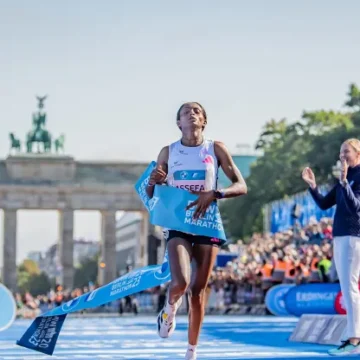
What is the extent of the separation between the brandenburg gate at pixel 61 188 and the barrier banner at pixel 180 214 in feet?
268

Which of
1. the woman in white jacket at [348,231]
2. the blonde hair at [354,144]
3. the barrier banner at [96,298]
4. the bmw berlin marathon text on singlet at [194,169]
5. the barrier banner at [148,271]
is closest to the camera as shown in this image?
the barrier banner at [148,271]

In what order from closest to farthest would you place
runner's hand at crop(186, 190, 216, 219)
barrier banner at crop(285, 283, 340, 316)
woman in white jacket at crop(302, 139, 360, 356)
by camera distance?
1. runner's hand at crop(186, 190, 216, 219)
2. woman in white jacket at crop(302, 139, 360, 356)
3. barrier banner at crop(285, 283, 340, 316)

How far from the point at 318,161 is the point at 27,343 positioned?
6113cm

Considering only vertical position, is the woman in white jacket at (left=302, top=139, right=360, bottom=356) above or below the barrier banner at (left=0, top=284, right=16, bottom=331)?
above

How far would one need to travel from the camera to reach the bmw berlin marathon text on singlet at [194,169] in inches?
390

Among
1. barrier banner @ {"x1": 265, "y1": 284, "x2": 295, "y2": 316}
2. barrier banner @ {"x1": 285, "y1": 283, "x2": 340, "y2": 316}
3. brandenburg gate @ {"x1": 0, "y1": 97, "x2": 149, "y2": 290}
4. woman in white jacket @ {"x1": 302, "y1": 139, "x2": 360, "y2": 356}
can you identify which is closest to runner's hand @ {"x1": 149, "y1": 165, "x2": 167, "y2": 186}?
woman in white jacket @ {"x1": 302, "y1": 139, "x2": 360, "y2": 356}

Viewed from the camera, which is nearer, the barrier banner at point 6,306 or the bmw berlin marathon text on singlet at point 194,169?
the bmw berlin marathon text on singlet at point 194,169

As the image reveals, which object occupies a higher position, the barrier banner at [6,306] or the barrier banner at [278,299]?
the barrier banner at [6,306]

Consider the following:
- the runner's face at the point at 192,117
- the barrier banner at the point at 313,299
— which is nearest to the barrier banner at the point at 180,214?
the runner's face at the point at 192,117

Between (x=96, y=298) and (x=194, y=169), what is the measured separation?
4.26 ft

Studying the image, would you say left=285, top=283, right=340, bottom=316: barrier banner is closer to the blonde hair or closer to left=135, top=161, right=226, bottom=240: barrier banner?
the blonde hair

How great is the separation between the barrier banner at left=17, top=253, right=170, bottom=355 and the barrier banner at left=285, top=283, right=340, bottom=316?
8.37 m

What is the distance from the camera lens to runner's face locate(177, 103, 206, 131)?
9930 millimetres

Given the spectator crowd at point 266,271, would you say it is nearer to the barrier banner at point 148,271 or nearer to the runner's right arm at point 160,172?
the barrier banner at point 148,271
